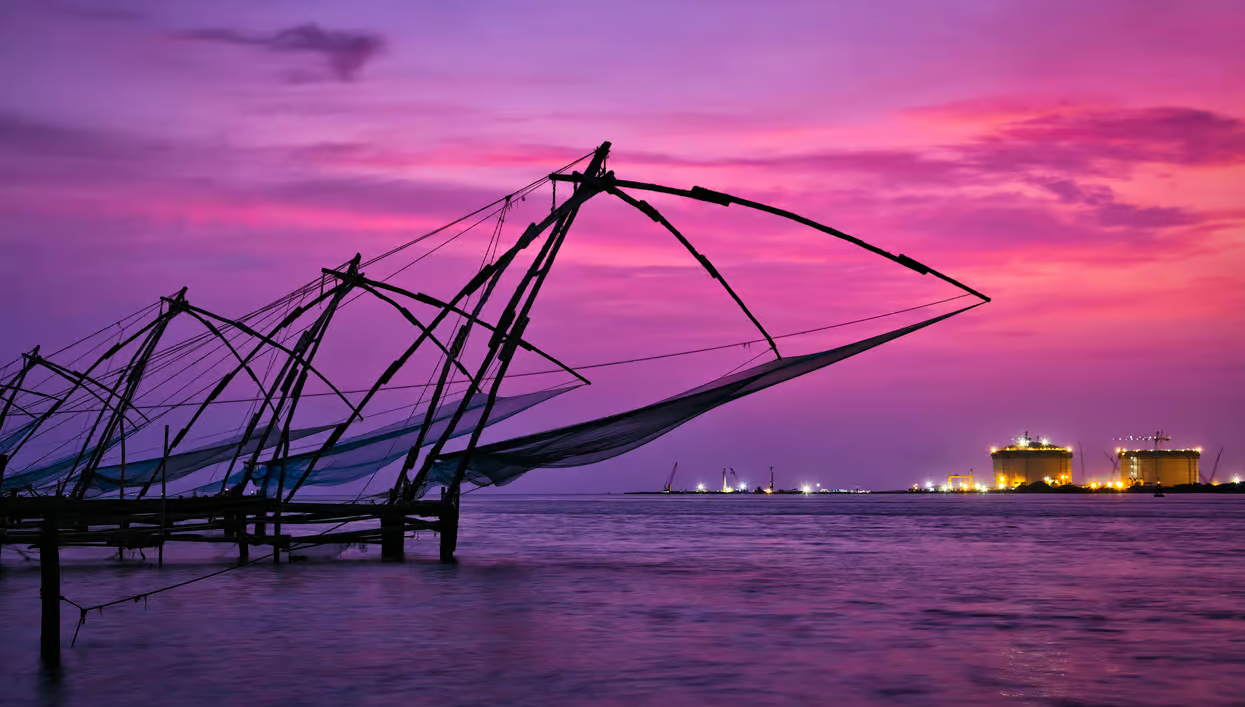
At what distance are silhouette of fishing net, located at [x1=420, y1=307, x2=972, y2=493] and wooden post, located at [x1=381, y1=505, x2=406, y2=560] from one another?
1.50 m

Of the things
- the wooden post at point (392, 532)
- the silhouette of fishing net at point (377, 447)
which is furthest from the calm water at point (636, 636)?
the silhouette of fishing net at point (377, 447)

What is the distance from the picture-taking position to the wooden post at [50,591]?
11539 mm

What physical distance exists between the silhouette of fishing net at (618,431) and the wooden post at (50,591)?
299 inches

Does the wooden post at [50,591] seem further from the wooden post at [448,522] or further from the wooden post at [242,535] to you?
the wooden post at [242,535]

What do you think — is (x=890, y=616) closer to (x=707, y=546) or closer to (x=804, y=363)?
(x=804, y=363)

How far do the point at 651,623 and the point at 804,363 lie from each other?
3979 mm

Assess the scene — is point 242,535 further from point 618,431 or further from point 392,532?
point 618,431

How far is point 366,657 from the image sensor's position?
13625 mm

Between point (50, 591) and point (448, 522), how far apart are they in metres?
12.3

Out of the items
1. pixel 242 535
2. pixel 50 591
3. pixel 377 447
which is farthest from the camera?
pixel 242 535

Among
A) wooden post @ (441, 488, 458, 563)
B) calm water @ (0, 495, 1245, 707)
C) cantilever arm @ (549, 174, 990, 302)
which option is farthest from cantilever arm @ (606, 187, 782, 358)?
wooden post @ (441, 488, 458, 563)

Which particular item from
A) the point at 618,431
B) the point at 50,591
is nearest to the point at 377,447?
the point at 618,431

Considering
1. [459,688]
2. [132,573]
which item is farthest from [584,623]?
[132,573]

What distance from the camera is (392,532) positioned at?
80.1 feet
